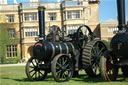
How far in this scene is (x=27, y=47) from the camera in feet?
130

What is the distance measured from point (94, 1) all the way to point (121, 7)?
36.6m

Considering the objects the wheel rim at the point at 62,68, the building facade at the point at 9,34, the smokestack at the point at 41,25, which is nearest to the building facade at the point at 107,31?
the building facade at the point at 9,34

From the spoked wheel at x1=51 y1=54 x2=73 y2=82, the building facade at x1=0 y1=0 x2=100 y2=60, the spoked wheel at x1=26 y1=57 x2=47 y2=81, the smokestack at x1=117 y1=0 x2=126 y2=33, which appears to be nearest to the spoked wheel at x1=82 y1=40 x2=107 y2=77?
the spoked wheel at x1=51 y1=54 x2=73 y2=82

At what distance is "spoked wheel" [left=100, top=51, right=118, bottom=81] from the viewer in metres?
7.98

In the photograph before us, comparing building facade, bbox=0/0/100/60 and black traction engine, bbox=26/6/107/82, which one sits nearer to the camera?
black traction engine, bbox=26/6/107/82

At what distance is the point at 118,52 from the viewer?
7.87 meters

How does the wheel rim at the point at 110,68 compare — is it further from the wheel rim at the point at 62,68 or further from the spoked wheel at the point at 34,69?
the spoked wheel at the point at 34,69

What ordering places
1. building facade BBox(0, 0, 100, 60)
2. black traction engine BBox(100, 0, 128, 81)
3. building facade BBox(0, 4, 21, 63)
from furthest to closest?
building facade BBox(0, 0, 100, 60) → building facade BBox(0, 4, 21, 63) → black traction engine BBox(100, 0, 128, 81)

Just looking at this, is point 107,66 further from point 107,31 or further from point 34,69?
point 107,31

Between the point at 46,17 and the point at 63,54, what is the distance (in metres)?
31.5

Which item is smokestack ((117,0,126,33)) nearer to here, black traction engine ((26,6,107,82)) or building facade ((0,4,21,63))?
black traction engine ((26,6,107,82))

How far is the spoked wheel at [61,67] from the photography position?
341 inches

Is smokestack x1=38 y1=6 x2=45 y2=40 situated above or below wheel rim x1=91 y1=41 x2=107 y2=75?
above

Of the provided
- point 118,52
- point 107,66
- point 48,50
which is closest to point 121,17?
point 118,52
